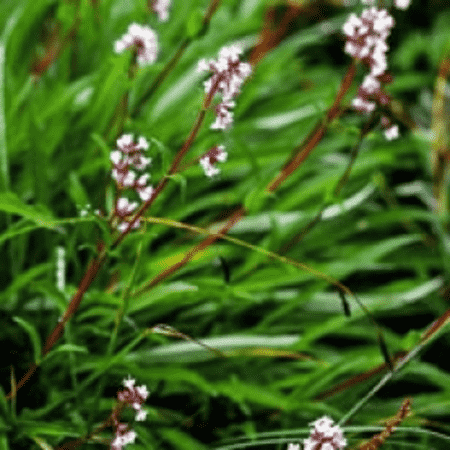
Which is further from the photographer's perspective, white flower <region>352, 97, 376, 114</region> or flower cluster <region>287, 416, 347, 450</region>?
white flower <region>352, 97, 376, 114</region>

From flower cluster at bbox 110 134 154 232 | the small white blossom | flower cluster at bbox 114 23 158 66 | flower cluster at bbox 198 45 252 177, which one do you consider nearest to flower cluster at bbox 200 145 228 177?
flower cluster at bbox 198 45 252 177

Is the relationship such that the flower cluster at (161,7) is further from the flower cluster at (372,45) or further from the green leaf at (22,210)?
the green leaf at (22,210)

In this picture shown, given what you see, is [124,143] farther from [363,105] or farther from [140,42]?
[363,105]

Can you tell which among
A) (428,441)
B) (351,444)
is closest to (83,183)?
(351,444)

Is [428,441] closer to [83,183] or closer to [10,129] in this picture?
[83,183]

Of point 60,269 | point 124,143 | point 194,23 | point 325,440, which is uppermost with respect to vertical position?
point 194,23

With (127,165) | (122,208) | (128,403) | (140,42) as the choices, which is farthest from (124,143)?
(128,403)

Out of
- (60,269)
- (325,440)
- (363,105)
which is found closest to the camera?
(325,440)

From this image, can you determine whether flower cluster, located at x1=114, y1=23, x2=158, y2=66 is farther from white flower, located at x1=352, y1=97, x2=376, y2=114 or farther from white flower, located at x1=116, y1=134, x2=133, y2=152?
white flower, located at x1=352, y1=97, x2=376, y2=114
